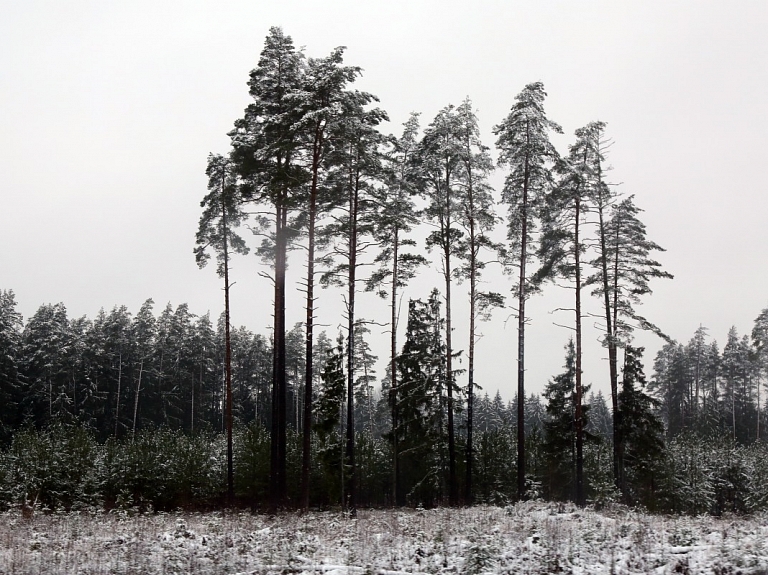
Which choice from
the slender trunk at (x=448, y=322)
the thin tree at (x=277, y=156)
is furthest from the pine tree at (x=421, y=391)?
the thin tree at (x=277, y=156)

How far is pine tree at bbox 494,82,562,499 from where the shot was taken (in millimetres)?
25719

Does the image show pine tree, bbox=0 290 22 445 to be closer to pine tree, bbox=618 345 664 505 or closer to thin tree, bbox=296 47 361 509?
thin tree, bbox=296 47 361 509

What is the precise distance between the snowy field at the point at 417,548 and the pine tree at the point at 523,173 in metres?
13.2

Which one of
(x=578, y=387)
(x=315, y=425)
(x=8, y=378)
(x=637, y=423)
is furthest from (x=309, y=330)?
(x=8, y=378)

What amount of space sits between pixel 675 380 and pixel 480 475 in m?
49.9

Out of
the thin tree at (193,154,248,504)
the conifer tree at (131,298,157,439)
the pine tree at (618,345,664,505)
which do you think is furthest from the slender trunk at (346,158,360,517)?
the conifer tree at (131,298,157,439)

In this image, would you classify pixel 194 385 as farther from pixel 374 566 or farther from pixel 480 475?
pixel 374 566

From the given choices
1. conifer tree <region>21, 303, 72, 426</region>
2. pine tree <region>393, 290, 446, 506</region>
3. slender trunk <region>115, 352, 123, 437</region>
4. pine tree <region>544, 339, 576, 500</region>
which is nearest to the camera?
pine tree <region>393, 290, 446, 506</region>

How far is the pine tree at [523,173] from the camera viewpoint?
25.7 meters

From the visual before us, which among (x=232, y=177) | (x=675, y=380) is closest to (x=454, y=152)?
(x=232, y=177)

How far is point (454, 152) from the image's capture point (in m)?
26.3

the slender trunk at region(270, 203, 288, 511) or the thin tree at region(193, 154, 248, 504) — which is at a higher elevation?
the thin tree at region(193, 154, 248, 504)

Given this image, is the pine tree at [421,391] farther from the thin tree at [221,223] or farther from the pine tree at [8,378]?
the pine tree at [8,378]

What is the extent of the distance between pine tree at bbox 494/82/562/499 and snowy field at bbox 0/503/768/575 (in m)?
13.2
